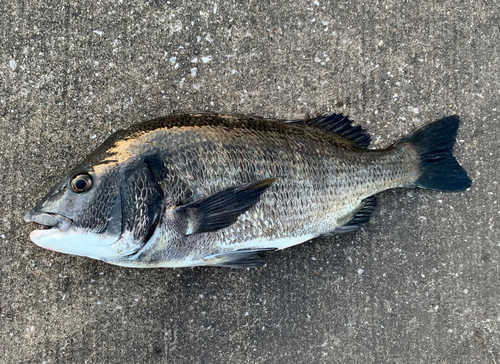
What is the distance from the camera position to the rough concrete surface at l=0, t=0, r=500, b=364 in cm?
226

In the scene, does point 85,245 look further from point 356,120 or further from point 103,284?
point 356,120

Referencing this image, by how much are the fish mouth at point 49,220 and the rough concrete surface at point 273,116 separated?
0.67 metres

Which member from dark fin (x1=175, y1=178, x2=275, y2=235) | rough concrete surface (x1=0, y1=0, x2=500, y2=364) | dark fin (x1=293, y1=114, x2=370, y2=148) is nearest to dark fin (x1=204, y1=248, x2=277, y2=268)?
dark fin (x1=175, y1=178, x2=275, y2=235)

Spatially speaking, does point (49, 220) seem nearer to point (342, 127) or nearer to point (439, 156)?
point (342, 127)

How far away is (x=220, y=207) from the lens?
1.76m

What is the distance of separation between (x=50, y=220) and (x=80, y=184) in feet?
0.75

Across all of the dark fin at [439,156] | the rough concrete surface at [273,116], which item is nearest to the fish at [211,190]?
the dark fin at [439,156]

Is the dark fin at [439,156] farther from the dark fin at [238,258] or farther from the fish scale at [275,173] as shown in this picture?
the dark fin at [238,258]

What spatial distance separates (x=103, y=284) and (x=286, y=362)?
1401 mm

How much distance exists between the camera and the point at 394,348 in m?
2.37

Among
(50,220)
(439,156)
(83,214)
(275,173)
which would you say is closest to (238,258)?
(275,173)

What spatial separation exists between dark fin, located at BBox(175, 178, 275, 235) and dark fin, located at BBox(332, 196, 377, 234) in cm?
69

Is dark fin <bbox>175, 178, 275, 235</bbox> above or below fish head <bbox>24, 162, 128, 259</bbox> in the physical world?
below

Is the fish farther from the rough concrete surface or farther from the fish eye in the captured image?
the rough concrete surface
